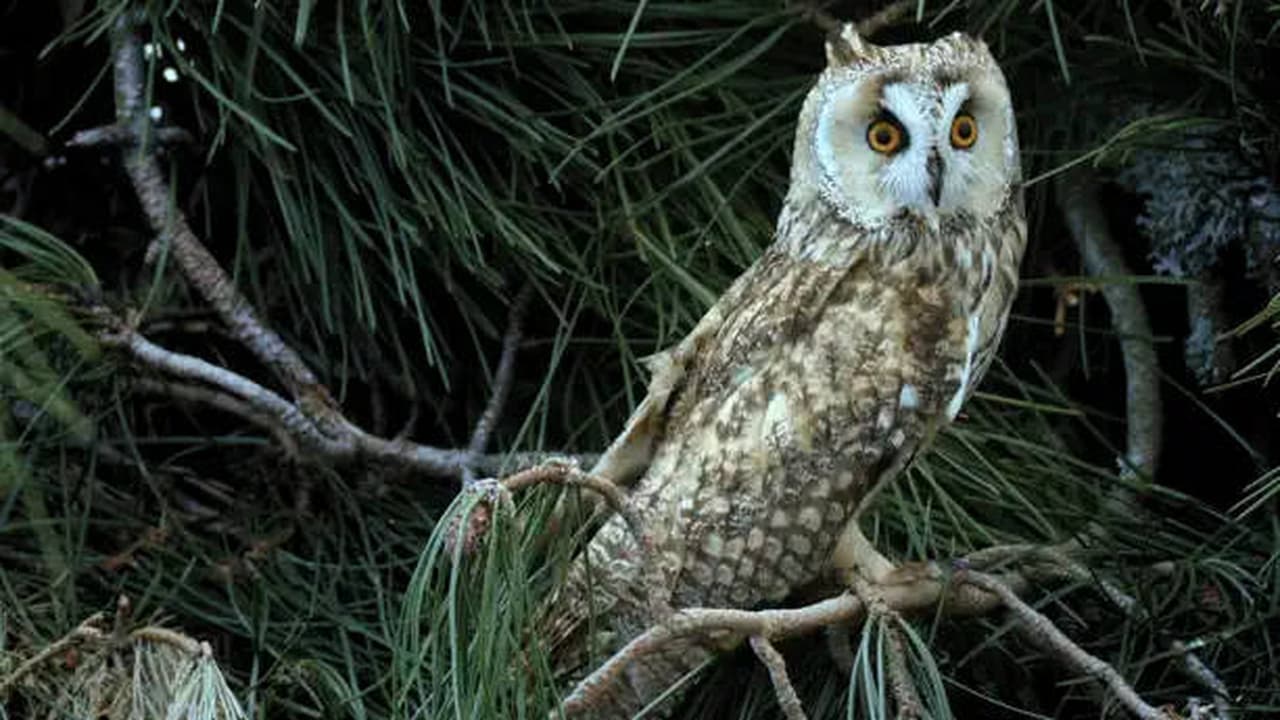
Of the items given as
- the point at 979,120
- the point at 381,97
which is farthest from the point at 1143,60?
the point at 381,97

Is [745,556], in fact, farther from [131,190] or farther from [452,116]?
[131,190]

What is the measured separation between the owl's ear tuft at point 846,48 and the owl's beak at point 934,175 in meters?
0.10

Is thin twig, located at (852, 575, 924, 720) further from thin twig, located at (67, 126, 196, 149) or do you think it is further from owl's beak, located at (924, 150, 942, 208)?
thin twig, located at (67, 126, 196, 149)

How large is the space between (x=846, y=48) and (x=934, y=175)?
121mm

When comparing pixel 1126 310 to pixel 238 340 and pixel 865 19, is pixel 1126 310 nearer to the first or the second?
pixel 865 19

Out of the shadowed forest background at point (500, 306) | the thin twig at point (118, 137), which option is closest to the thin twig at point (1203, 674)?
the shadowed forest background at point (500, 306)

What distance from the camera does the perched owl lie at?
5.73 ft

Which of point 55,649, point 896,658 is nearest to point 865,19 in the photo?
point 896,658

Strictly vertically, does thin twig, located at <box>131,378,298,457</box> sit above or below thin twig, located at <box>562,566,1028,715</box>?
above

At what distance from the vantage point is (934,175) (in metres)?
1.73

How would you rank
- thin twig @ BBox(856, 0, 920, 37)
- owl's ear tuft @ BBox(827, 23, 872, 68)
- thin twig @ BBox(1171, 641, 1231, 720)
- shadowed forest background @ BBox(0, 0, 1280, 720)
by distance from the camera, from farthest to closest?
thin twig @ BBox(856, 0, 920, 37) < shadowed forest background @ BBox(0, 0, 1280, 720) < owl's ear tuft @ BBox(827, 23, 872, 68) < thin twig @ BBox(1171, 641, 1231, 720)

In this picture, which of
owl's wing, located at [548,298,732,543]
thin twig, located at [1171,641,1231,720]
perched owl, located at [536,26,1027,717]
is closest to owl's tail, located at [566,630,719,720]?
perched owl, located at [536,26,1027,717]

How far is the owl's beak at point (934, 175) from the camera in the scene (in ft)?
5.60

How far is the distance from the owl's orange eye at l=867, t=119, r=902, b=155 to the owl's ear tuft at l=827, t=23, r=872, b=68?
2.1 inches
